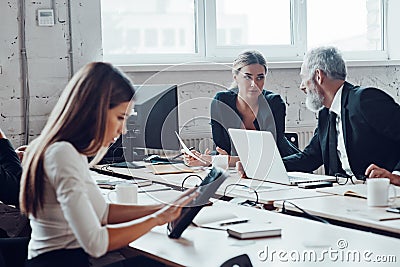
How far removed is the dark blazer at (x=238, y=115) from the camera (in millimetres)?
3896

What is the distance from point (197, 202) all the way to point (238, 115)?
1924 mm

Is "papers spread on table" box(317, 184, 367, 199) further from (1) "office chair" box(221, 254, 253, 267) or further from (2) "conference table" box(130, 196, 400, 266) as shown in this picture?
(1) "office chair" box(221, 254, 253, 267)

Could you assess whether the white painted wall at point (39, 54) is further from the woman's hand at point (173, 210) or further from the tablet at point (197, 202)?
the woman's hand at point (173, 210)

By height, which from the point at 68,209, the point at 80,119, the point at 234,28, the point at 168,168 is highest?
the point at 234,28

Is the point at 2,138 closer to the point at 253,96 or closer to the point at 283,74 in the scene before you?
the point at 253,96

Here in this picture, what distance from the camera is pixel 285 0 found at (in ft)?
17.0

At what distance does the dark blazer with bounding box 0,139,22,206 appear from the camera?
277 cm

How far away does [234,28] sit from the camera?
5.04m

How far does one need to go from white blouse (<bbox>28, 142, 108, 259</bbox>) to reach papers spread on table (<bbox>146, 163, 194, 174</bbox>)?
1721mm

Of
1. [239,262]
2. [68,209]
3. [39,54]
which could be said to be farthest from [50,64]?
[239,262]

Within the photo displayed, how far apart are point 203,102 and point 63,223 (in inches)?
109

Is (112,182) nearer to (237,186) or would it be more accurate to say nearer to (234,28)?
(237,186)

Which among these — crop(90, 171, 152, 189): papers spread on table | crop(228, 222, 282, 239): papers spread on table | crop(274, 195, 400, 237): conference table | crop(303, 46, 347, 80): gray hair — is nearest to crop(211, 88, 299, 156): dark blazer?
crop(303, 46, 347, 80): gray hair

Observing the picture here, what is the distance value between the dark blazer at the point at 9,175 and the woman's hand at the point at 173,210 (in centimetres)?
100
